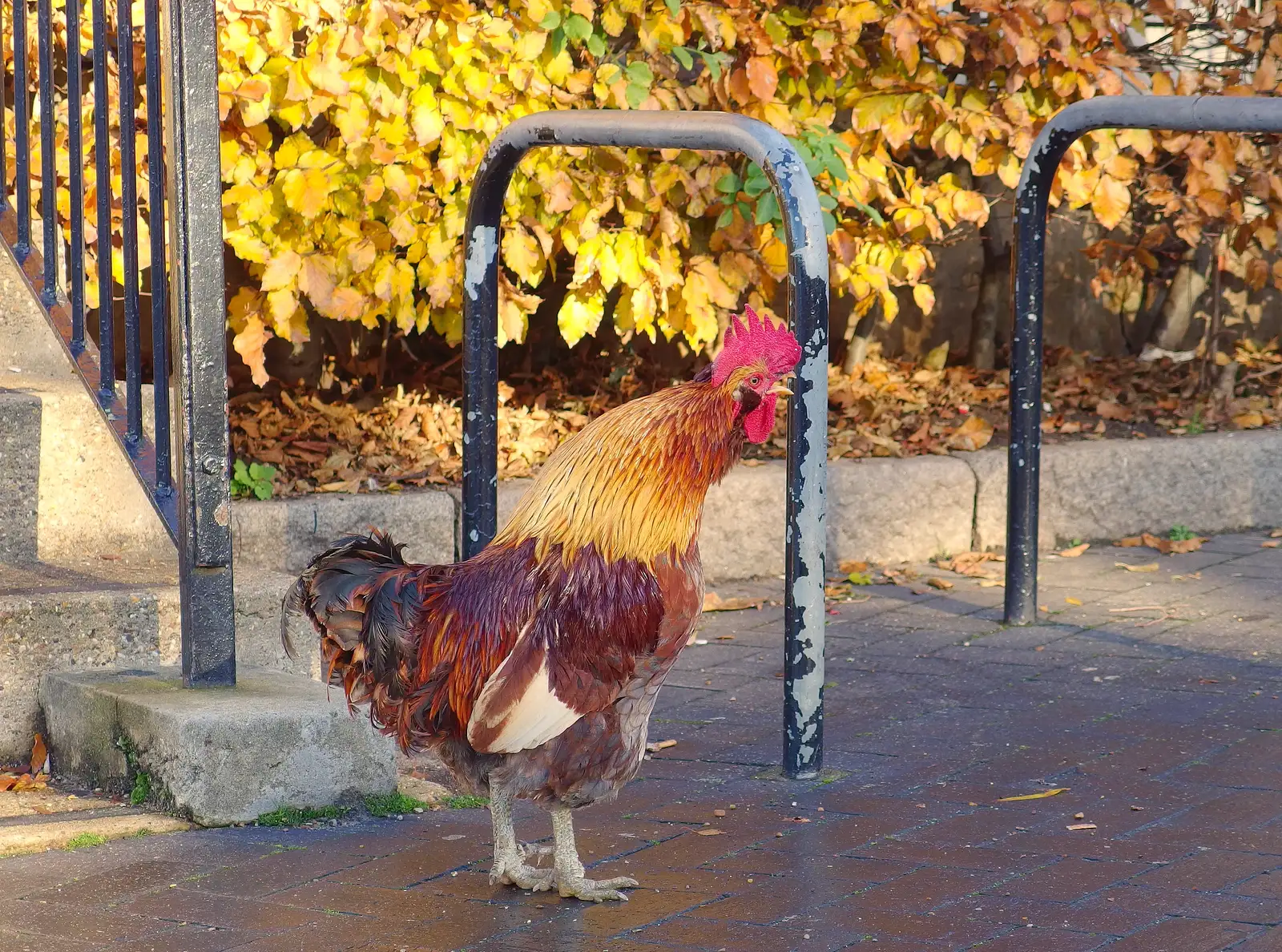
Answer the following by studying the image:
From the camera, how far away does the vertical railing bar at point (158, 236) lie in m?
4.24

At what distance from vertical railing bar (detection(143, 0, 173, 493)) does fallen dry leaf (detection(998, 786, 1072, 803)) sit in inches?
91.2

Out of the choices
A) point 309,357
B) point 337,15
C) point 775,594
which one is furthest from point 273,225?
point 775,594

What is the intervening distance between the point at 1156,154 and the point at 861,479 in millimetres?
2481

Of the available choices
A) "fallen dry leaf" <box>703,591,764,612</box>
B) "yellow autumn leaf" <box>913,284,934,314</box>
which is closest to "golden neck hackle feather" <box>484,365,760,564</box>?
"fallen dry leaf" <box>703,591,764,612</box>

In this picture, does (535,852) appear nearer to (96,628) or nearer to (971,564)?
(96,628)

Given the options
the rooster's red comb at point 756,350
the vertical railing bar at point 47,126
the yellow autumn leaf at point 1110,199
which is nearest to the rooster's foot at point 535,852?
the rooster's red comb at point 756,350

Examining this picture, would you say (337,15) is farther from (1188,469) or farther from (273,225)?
(1188,469)

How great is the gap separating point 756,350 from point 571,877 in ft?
3.96

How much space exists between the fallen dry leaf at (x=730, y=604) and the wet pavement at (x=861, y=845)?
69 cm

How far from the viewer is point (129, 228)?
453 centimetres

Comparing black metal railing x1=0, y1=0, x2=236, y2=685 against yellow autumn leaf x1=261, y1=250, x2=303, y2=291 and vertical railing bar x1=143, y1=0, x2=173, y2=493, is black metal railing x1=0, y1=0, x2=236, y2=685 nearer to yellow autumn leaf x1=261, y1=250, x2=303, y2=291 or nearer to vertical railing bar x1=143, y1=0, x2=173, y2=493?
vertical railing bar x1=143, y1=0, x2=173, y2=493

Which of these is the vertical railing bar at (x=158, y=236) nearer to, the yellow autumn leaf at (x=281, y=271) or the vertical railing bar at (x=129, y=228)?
the vertical railing bar at (x=129, y=228)

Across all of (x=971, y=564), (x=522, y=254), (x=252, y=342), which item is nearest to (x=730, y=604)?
(x=971, y=564)

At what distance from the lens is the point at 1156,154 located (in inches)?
317
